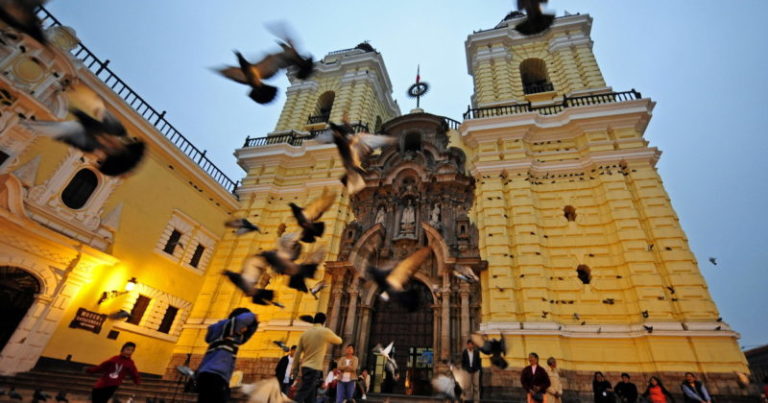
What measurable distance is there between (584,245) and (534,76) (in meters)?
12.6

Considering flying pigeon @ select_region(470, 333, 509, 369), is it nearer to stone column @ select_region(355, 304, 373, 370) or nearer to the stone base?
the stone base

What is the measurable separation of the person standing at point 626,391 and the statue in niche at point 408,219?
8543 millimetres

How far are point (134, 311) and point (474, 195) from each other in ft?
45.7

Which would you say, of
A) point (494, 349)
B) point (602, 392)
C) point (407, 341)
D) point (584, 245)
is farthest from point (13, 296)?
point (584, 245)

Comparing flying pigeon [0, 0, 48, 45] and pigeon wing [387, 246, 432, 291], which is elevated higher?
flying pigeon [0, 0, 48, 45]

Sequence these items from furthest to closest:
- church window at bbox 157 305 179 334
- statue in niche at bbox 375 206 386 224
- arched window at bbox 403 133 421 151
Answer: arched window at bbox 403 133 421 151, statue in niche at bbox 375 206 386 224, church window at bbox 157 305 179 334

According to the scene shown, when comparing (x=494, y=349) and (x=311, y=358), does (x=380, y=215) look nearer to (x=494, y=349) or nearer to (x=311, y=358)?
(x=494, y=349)

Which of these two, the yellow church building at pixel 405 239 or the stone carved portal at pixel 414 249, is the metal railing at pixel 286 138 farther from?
the stone carved portal at pixel 414 249

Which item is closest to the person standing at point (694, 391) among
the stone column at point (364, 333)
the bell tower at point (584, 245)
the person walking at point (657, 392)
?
the person walking at point (657, 392)

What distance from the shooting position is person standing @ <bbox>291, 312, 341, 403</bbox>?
237 inches

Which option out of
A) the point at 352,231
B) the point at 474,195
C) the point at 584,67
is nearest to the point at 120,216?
the point at 352,231

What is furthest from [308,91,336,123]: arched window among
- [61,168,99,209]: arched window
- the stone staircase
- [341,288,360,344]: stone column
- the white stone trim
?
the stone staircase

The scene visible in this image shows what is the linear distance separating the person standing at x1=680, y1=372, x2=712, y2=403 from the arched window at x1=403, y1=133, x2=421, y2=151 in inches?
510

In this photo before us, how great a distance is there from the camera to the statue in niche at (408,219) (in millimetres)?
15463
